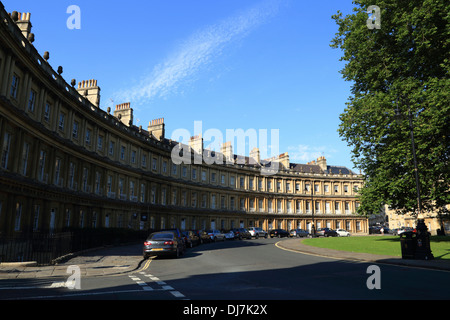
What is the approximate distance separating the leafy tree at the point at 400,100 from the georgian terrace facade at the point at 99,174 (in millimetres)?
4808

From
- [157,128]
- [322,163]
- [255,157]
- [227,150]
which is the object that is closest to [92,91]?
[157,128]

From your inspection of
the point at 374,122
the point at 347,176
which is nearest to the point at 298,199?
the point at 347,176

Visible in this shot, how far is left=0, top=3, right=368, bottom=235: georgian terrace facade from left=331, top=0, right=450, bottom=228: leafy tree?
4.81 metres

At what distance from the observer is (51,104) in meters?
27.9

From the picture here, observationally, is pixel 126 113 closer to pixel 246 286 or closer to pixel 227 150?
pixel 227 150

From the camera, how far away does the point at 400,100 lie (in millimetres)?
22562

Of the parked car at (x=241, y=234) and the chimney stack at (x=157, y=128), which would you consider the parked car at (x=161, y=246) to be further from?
the chimney stack at (x=157, y=128)

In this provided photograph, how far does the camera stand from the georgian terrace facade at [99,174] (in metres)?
22.6

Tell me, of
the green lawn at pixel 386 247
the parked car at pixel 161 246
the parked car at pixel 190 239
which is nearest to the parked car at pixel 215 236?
the parked car at pixel 190 239

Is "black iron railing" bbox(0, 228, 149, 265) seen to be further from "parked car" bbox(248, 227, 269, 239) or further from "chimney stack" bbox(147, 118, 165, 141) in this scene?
"parked car" bbox(248, 227, 269, 239)

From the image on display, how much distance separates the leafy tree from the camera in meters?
21.0

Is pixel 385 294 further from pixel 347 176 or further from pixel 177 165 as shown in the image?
pixel 347 176
